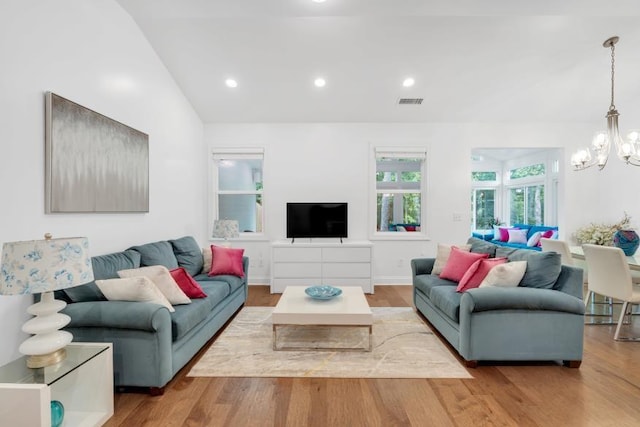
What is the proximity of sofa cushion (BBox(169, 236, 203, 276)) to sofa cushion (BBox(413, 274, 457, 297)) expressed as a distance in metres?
2.62

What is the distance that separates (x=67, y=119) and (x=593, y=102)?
6377 mm

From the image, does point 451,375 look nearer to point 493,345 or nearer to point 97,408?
point 493,345

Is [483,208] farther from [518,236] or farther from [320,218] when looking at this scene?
[320,218]

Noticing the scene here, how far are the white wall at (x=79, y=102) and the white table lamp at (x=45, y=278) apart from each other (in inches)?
20.6

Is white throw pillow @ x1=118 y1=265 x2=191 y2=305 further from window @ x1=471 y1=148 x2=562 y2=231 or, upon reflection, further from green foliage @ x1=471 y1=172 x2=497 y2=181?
green foliage @ x1=471 y1=172 x2=497 y2=181

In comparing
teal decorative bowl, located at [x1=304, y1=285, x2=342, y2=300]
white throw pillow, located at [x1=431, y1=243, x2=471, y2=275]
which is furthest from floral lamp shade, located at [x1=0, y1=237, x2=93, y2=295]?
white throw pillow, located at [x1=431, y1=243, x2=471, y2=275]

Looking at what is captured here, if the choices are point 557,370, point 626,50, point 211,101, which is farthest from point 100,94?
point 626,50

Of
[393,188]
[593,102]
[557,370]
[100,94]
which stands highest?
[593,102]

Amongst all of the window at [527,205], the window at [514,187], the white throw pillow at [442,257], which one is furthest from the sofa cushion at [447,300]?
the window at [527,205]

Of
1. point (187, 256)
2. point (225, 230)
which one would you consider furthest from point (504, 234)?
point (187, 256)

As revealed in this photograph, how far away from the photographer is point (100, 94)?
275cm

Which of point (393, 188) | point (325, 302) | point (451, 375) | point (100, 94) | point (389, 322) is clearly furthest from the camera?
point (393, 188)

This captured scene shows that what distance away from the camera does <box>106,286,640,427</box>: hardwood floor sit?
6.03 ft

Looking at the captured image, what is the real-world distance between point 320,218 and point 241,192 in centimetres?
145
